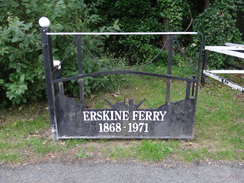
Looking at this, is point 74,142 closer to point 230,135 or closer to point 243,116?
point 230,135

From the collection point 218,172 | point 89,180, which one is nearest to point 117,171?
point 89,180

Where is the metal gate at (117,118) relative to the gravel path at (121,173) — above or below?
above

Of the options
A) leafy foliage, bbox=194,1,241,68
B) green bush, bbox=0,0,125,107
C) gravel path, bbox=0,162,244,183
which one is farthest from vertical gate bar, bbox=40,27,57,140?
leafy foliage, bbox=194,1,241,68

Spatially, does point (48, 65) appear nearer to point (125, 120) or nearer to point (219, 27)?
point (125, 120)

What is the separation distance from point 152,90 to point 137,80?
680mm

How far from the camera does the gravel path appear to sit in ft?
8.44

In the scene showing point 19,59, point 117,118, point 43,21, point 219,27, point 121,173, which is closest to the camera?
point 121,173

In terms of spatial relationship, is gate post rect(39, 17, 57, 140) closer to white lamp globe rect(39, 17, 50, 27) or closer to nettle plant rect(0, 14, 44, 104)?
white lamp globe rect(39, 17, 50, 27)

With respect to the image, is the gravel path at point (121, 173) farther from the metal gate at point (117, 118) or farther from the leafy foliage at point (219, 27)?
the leafy foliage at point (219, 27)

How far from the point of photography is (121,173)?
105 inches

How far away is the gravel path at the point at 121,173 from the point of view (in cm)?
257

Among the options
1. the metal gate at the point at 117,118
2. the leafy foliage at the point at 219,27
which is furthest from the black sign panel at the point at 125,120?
the leafy foliage at the point at 219,27

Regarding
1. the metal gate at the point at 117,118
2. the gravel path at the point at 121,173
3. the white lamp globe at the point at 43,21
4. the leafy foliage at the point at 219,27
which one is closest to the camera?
the gravel path at the point at 121,173

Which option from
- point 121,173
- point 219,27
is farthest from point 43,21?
point 219,27
